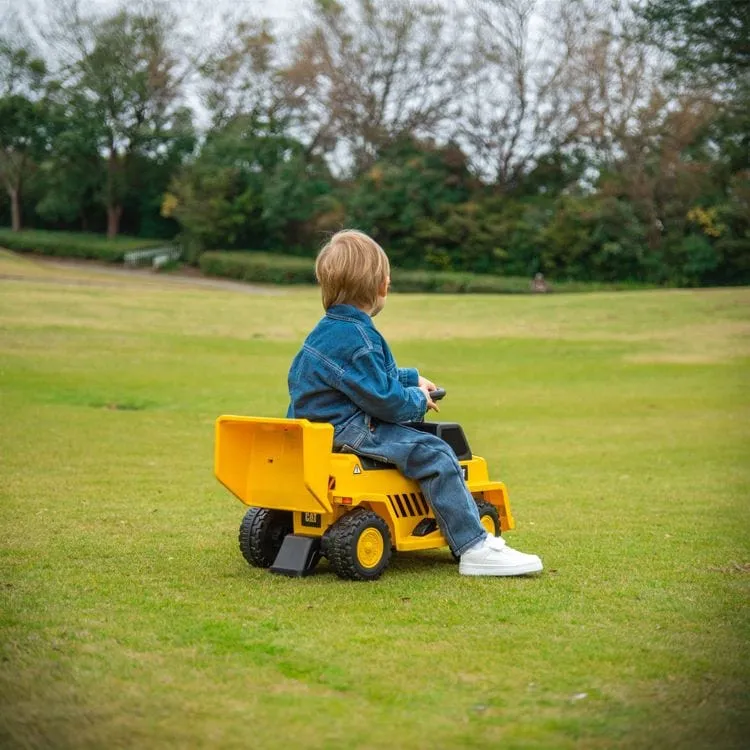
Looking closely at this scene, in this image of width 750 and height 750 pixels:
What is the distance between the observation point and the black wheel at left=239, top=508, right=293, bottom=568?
5.87 meters

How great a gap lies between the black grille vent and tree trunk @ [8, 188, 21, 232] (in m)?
33.9

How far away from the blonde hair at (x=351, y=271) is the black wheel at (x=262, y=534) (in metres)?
1.12

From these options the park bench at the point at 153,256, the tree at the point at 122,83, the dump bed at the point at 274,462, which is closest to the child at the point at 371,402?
the dump bed at the point at 274,462

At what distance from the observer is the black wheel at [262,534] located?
19.2 feet

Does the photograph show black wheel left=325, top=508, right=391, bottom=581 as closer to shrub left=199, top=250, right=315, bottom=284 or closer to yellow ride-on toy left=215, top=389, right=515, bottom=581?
yellow ride-on toy left=215, top=389, right=515, bottom=581

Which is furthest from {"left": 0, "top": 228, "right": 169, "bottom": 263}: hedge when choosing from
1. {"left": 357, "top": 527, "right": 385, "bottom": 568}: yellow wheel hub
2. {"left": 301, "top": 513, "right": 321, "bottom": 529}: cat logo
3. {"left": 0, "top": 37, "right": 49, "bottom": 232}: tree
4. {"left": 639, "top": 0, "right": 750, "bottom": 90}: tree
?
{"left": 357, "top": 527, "right": 385, "bottom": 568}: yellow wheel hub

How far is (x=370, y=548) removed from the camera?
5648mm

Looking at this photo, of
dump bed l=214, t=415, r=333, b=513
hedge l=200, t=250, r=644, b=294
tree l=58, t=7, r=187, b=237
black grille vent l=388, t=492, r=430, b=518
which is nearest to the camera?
dump bed l=214, t=415, r=333, b=513

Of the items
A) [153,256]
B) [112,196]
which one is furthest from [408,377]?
[153,256]

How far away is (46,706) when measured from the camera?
11.6 ft

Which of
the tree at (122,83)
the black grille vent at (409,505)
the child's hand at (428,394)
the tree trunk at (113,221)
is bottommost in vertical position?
the black grille vent at (409,505)

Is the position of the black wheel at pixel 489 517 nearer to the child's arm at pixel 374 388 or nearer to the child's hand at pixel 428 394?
the child's hand at pixel 428 394

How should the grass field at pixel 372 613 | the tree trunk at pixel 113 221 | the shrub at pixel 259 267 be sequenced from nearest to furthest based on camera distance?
the grass field at pixel 372 613, the shrub at pixel 259 267, the tree trunk at pixel 113 221

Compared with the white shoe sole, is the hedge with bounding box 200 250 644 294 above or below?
above
